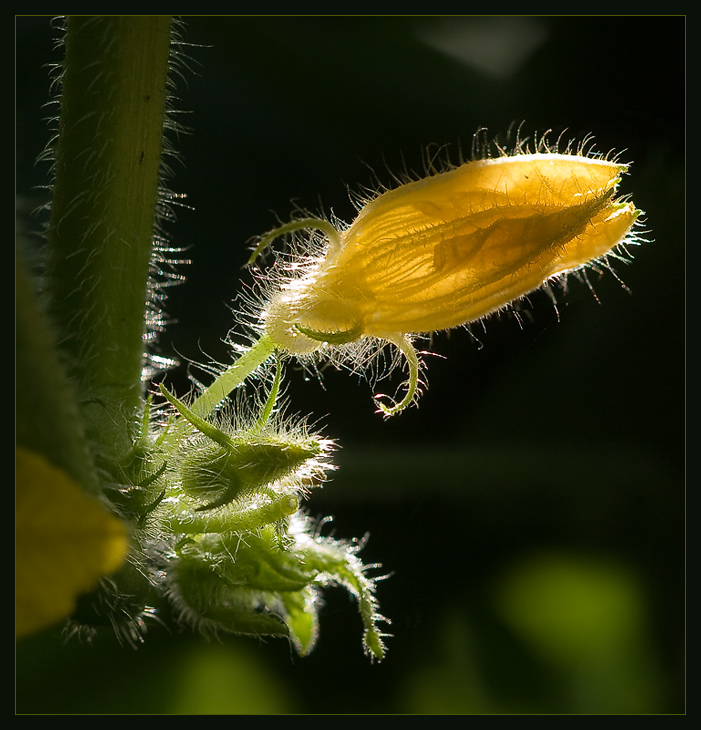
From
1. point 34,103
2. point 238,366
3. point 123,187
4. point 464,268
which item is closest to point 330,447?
point 238,366

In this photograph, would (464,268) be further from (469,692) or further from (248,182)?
(469,692)

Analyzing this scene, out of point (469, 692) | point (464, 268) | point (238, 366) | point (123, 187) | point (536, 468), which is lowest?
point (469, 692)

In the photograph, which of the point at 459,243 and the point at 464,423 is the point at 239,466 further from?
the point at 464,423

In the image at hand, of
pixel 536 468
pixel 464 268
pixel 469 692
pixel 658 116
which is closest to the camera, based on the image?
pixel 464 268

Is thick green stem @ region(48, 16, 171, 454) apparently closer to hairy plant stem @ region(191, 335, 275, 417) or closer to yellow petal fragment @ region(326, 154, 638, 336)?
hairy plant stem @ region(191, 335, 275, 417)

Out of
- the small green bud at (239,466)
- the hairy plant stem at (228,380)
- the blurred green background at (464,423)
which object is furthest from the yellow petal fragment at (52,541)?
the blurred green background at (464,423)
